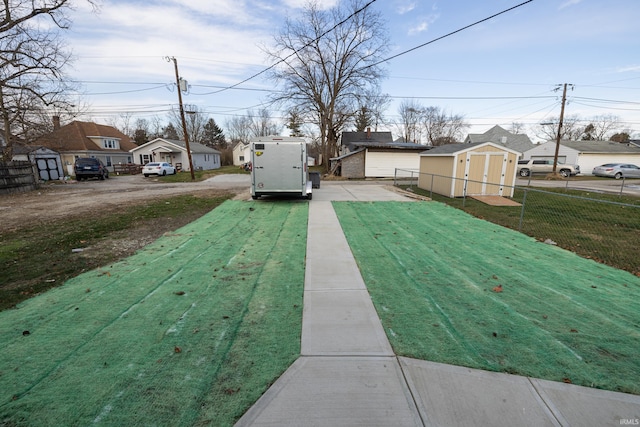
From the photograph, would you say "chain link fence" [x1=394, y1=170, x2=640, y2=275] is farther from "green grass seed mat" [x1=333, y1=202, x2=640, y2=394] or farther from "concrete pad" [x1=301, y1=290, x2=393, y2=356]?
"concrete pad" [x1=301, y1=290, x2=393, y2=356]

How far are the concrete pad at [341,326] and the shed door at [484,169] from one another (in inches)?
496

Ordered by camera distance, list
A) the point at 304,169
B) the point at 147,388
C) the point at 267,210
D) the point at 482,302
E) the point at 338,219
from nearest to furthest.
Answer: the point at 147,388 < the point at 482,302 < the point at 338,219 < the point at 267,210 < the point at 304,169

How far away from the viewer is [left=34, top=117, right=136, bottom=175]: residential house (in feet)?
109

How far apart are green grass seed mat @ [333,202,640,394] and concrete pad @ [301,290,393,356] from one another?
0.48 feet

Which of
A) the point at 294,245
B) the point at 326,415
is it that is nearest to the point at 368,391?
the point at 326,415

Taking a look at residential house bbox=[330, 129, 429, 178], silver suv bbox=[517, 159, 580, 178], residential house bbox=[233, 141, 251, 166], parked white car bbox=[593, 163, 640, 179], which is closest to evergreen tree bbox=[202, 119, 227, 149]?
residential house bbox=[233, 141, 251, 166]

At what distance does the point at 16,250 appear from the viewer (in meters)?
5.95

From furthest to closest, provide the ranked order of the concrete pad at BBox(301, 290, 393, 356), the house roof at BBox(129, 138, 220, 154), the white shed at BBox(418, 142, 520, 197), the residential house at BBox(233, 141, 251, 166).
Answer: the residential house at BBox(233, 141, 251, 166) → the house roof at BBox(129, 138, 220, 154) → the white shed at BBox(418, 142, 520, 197) → the concrete pad at BBox(301, 290, 393, 356)

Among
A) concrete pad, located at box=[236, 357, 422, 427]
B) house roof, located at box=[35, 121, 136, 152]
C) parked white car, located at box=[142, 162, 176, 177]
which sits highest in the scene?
house roof, located at box=[35, 121, 136, 152]

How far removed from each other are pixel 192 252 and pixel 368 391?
4464 millimetres

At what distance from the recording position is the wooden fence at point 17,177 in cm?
1581

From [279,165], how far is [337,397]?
9274 millimetres

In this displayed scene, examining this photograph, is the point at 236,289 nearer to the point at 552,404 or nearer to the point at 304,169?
the point at 552,404

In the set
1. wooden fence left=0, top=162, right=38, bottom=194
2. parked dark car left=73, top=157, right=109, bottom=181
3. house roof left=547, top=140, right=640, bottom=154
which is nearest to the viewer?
wooden fence left=0, top=162, right=38, bottom=194
